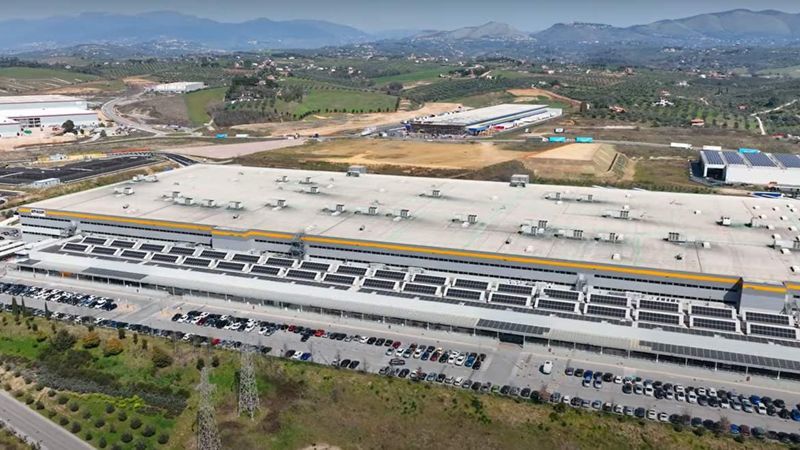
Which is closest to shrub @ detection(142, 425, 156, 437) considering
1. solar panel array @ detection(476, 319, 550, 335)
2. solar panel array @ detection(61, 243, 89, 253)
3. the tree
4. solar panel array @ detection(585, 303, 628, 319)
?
solar panel array @ detection(476, 319, 550, 335)

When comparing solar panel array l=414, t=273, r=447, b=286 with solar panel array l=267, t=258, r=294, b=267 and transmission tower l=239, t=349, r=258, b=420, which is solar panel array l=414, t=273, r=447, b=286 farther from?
transmission tower l=239, t=349, r=258, b=420

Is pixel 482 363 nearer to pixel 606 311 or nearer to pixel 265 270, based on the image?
pixel 606 311

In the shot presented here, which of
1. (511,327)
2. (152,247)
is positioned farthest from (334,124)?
(511,327)

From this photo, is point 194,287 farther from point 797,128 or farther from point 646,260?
point 797,128

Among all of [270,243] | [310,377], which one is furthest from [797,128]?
[310,377]

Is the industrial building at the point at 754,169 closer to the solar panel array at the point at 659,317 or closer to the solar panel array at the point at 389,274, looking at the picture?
the solar panel array at the point at 659,317

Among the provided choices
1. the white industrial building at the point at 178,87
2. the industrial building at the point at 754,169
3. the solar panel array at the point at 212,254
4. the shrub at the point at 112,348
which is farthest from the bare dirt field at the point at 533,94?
the shrub at the point at 112,348
